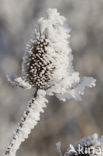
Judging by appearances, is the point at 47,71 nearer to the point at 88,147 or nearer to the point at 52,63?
the point at 52,63

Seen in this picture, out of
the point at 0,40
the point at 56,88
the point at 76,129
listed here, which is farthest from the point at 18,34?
the point at 56,88

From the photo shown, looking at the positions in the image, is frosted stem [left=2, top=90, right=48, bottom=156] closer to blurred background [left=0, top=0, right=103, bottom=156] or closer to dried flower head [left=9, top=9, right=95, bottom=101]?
dried flower head [left=9, top=9, right=95, bottom=101]

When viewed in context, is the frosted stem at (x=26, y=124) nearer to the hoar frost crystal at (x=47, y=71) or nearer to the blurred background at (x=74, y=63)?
the hoar frost crystal at (x=47, y=71)

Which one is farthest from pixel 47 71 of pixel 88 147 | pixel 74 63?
pixel 74 63

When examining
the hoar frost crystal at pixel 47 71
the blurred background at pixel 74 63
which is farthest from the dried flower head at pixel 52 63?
the blurred background at pixel 74 63

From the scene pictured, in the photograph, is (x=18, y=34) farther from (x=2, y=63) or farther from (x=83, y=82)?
(x=83, y=82)
